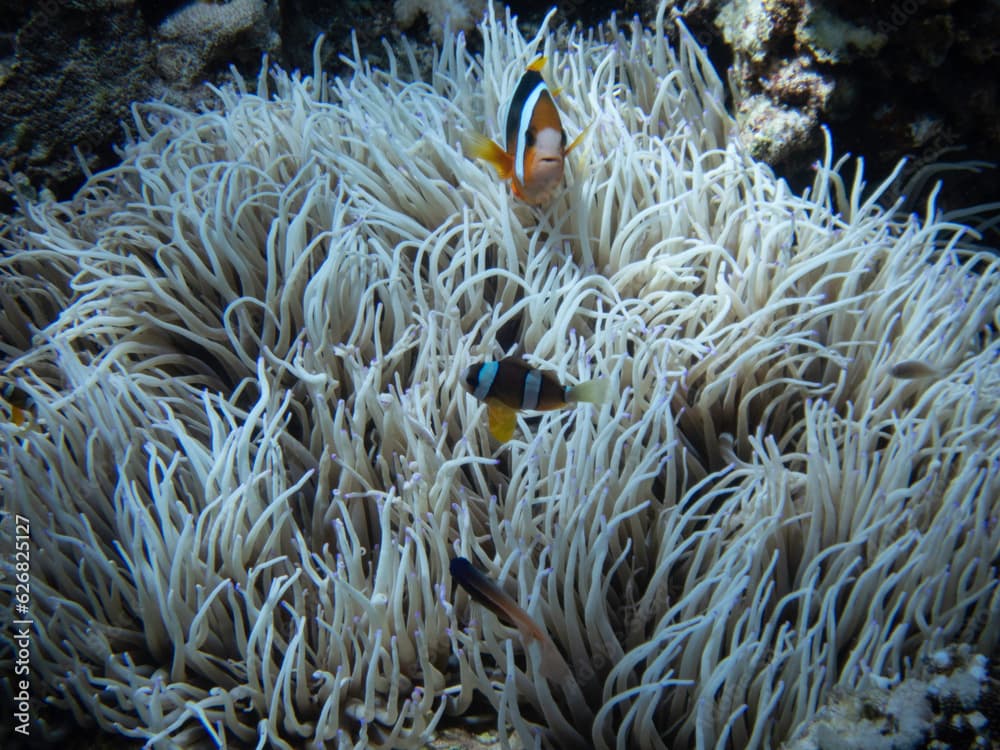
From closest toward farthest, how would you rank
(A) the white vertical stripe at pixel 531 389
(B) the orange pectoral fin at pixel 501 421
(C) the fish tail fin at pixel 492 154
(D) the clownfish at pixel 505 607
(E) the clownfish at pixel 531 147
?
(D) the clownfish at pixel 505 607
(A) the white vertical stripe at pixel 531 389
(B) the orange pectoral fin at pixel 501 421
(E) the clownfish at pixel 531 147
(C) the fish tail fin at pixel 492 154

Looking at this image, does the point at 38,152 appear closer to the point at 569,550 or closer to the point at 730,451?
the point at 569,550

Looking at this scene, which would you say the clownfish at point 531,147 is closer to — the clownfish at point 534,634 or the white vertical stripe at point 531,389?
the white vertical stripe at point 531,389

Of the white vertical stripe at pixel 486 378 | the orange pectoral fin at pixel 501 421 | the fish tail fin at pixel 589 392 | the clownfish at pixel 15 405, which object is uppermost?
the clownfish at pixel 15 405

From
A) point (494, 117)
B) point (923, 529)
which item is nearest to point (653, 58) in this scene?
point (494, 117)

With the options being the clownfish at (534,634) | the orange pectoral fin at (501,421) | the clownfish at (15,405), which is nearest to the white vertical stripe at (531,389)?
the orange pectoral fin at (501,421)

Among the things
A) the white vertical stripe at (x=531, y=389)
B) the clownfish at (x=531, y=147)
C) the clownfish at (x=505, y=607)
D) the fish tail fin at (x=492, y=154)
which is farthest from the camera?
the fish tail fin at (x=492, y=154)

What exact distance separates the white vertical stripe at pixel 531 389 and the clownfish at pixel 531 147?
0.81 meters

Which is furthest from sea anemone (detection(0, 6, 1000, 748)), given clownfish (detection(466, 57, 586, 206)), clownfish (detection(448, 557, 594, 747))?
clownfish (detection(466, 57, 586, 206))

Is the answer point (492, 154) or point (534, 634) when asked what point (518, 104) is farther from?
point (534, 634)

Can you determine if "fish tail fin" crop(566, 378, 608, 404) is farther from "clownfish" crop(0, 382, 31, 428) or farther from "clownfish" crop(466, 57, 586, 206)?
"clownfish" crop(0, 382, 31, 428)

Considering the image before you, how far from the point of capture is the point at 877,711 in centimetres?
115

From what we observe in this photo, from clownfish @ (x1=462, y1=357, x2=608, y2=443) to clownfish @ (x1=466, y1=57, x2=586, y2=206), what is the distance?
769 mm

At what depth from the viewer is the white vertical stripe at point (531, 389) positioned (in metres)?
1.34

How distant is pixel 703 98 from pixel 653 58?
1.03 feet
